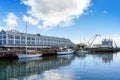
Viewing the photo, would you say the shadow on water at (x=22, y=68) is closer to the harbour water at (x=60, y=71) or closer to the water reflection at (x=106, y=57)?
the harbour water at (x=60, y=71)

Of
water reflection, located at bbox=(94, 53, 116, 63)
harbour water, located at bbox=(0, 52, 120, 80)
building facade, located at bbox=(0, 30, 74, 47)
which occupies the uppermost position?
building facade, located at bbox=(0, 30, 74, 47)

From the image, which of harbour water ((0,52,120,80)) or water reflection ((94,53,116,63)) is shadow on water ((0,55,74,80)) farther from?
water reflection ((94,53,116,63))

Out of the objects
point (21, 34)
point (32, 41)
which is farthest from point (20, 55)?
point (32, 41)

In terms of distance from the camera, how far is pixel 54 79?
94.6ft

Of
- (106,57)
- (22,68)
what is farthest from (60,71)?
(106,57)

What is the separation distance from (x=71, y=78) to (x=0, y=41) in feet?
295

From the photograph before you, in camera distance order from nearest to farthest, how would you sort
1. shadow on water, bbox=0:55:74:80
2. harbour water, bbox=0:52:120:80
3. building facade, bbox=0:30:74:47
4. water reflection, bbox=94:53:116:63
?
harbour water, bbox=0:52:120:80
shadow on water, bbox=0:55:74:80
water reflection, bbox=94:53:116:63
building facade, bbox=0:30:74:47

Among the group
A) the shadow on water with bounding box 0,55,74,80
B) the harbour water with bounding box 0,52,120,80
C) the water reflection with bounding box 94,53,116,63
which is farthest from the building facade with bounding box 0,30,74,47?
the harbour water with bounding box 0,52,120,80

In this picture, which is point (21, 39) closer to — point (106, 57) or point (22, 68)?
point (106, 57)

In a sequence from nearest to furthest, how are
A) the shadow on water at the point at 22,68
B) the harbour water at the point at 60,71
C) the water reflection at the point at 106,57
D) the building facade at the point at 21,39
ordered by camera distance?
the harbour water at the point at 60,71 < the shadow on water at the point at 22,68 < the water reflection at the point at 106,57 < the building facade at the point at 21,39

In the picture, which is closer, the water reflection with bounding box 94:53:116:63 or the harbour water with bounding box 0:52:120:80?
the harbour water with bounding box 0:52:120:80

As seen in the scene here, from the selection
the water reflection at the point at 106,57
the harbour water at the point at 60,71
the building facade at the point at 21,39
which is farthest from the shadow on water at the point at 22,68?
the building facade at the point at 21,39

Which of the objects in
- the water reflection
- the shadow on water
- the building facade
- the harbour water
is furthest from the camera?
the building facade

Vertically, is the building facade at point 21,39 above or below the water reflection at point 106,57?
above
